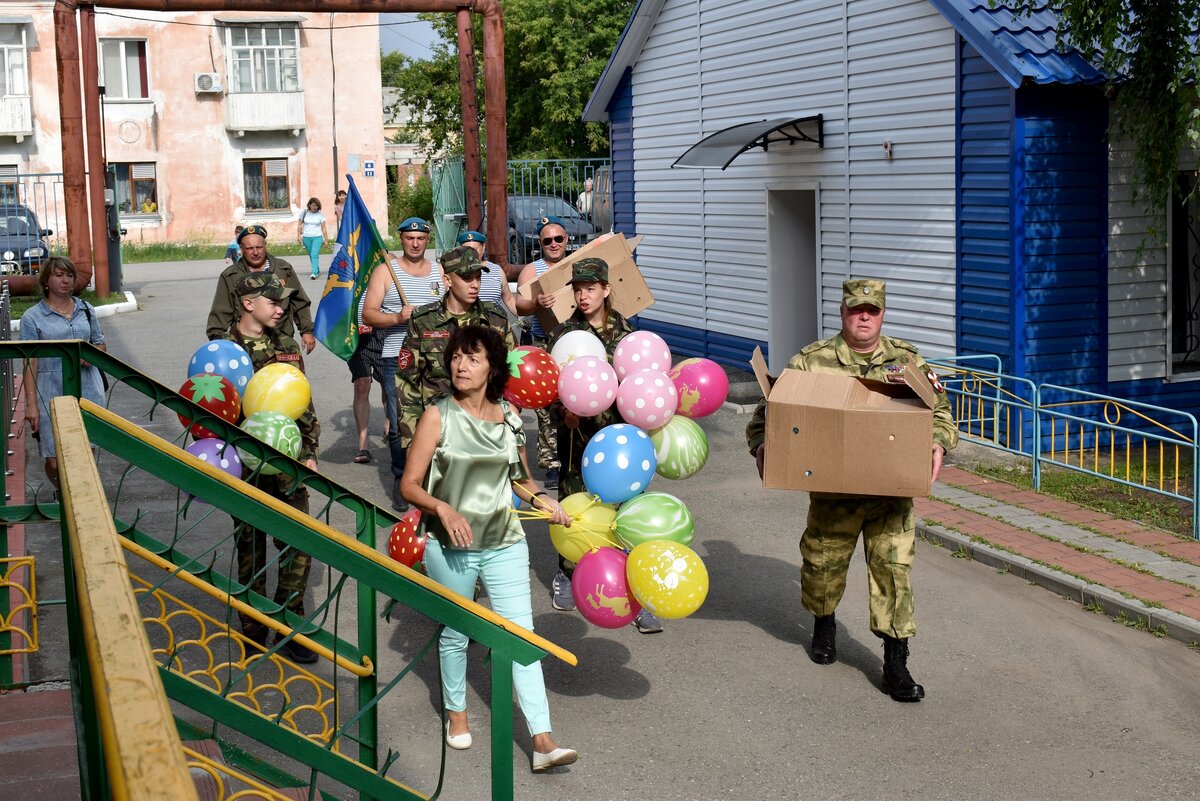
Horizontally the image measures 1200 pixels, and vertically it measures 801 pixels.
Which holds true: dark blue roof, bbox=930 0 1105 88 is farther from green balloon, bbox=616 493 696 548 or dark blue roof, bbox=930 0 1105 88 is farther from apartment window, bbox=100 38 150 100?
apartment window, bbox=100 38 150 100

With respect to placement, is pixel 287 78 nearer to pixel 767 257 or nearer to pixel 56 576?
pixel 767 257

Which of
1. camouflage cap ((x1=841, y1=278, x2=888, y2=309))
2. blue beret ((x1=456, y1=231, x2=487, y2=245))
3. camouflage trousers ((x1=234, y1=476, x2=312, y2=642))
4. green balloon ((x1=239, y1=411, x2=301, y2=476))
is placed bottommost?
camouflage trousers ((x1=234, y1=476, x2=312, y2=642))

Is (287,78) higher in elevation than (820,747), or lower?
higher

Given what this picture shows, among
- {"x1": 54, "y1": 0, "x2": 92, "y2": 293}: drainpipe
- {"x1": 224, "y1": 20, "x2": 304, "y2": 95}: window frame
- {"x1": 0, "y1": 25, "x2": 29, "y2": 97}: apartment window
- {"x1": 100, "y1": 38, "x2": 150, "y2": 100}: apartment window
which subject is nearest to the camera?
{"x1": 54, "y1": 0, "x2": 92, "y2": 293}: drainpipe

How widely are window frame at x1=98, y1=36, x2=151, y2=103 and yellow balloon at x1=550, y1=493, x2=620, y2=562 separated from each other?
43614 mm

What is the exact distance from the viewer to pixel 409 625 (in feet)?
24.8

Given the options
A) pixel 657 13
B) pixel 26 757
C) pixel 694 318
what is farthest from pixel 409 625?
pixel 657 13

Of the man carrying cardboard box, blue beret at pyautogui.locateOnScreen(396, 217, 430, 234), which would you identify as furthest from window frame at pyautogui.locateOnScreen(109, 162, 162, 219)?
the man carrying cardboard box

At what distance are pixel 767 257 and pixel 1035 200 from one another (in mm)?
4689

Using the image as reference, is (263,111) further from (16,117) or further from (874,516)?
(874,516)

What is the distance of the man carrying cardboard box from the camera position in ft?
20.7

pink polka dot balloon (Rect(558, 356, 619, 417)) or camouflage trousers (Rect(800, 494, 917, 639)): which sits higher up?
pink polka dot balloon (Rect(558, 356, 619, 417))

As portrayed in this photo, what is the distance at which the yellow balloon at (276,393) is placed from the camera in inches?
280

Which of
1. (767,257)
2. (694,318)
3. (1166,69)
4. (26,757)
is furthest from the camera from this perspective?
(694,318)
